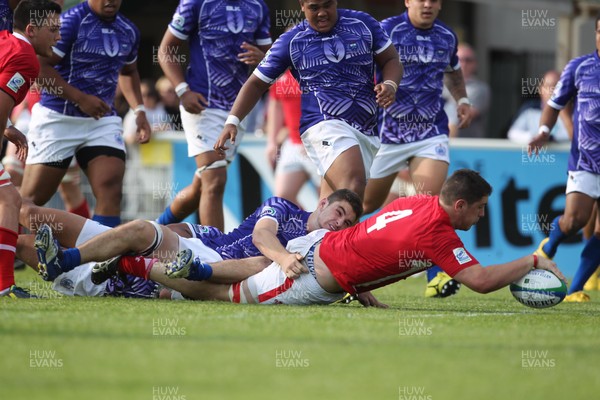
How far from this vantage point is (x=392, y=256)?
23.7ft

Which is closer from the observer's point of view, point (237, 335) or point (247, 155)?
point (237, 335)

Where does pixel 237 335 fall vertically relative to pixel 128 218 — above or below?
above

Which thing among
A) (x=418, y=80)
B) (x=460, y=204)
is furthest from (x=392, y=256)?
(x=418, y=80)

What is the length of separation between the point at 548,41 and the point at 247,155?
14.0 metres

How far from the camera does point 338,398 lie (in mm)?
4355

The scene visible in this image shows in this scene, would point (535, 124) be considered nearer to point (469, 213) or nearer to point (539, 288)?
point (539, 288)

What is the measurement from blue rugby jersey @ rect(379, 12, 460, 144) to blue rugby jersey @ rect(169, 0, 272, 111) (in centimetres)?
132

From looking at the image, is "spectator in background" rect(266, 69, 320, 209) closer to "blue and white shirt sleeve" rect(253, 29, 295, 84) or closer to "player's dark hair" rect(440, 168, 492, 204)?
"blue and white shirt sleeve" rect(253, 29, 295, 84)

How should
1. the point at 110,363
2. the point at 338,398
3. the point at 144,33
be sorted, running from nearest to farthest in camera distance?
the point at 338,398, the point at 110,363, the point at 144,33

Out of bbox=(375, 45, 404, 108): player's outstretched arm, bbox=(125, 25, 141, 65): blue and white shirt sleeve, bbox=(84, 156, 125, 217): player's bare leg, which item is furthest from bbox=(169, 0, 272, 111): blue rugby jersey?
bbox=(375, 45, 404, 108): player's outstretched arm

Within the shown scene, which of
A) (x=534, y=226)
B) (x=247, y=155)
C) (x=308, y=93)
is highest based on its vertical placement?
(x=308, y=93)

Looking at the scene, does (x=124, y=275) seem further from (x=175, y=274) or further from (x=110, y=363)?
(x=110, y=363)

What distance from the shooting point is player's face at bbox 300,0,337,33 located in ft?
28.0


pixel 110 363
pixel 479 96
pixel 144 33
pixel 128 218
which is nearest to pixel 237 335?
pixel 110 363
